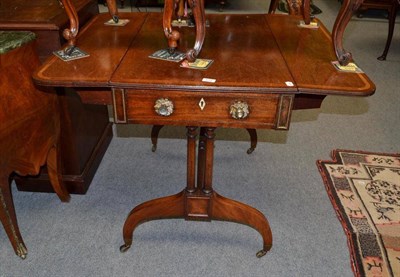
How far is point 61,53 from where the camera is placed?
1.42m

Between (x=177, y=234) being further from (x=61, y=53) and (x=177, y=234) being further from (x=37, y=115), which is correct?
(x=61, y=53)

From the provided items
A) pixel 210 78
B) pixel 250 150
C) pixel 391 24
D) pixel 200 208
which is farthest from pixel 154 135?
pixel 391 24

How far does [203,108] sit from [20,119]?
80 centimetres

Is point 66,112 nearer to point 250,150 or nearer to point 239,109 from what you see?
point 239,109

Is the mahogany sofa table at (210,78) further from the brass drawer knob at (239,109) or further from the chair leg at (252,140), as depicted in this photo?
the chair leg at (252,140)

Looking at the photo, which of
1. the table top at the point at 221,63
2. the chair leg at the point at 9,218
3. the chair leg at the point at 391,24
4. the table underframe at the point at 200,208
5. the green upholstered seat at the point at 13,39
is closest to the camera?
the table top at the point at 221,63

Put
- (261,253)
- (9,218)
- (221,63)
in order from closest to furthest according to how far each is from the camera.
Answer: (221,63) < (9,218) < (261,253)

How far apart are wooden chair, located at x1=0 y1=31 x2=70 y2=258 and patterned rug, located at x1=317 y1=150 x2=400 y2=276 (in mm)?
1532

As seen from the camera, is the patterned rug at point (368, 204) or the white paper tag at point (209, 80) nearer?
the white paper tag at point (209, 80)

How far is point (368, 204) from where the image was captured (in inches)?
80.9

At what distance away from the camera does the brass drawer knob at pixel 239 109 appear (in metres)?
1.26

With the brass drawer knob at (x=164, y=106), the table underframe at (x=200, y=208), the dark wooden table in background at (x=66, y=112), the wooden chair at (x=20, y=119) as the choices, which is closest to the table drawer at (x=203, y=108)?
the brass drawer knob at (x=164, y=106)

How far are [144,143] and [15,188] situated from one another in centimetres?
84

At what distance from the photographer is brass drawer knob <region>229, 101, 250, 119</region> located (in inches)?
49.6
